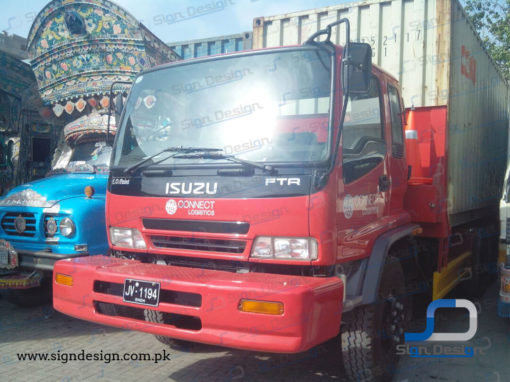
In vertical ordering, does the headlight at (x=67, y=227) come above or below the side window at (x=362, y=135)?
below

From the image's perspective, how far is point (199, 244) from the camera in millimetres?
3199

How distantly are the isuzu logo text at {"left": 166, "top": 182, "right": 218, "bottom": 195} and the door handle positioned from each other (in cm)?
129

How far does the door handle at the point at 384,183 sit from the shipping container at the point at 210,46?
18.8 ft

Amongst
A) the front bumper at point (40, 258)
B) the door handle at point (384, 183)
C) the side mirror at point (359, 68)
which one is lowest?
the front bumper at point (40, 258)

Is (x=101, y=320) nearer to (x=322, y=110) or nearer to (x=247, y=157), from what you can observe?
(x=247, y=157)

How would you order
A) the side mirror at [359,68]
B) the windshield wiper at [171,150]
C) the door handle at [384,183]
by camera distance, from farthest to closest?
the door handle at [384,183]
the windshield wiper at [171,150]
the side mirror at [359,68]

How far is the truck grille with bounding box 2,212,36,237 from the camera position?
4.78 meters

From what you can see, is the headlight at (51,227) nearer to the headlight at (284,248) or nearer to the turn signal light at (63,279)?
the turn signal light at (63,279)

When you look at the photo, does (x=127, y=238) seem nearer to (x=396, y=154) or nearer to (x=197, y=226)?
(x=197, y=226)

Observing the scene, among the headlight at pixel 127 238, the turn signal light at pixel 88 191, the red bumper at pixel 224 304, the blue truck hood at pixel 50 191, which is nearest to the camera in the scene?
the red bumper at pixel 224 304

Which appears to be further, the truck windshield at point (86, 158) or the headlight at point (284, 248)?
the truck windshield at point (86, 158)

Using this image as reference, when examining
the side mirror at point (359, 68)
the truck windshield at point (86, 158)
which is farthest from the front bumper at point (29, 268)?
the side mirror at point (359, 68)

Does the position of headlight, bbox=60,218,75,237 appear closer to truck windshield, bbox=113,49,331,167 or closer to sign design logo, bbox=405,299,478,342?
truck windshield, bbox=113,49,331,167

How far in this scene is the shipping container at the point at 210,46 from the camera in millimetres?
9430
